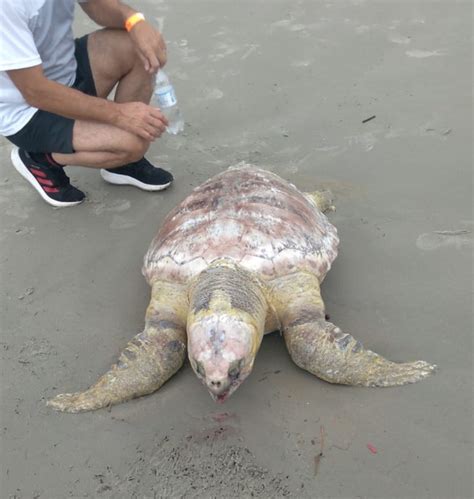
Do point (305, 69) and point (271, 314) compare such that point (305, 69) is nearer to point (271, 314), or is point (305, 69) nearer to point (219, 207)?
point (219, 207)

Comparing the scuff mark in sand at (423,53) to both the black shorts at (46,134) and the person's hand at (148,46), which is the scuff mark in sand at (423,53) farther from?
the black shorts at (46,134)

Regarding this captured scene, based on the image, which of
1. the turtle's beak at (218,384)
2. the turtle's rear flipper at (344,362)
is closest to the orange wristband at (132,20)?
the turtle's rear flipper at (344,362)

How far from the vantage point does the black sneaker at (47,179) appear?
2922mm

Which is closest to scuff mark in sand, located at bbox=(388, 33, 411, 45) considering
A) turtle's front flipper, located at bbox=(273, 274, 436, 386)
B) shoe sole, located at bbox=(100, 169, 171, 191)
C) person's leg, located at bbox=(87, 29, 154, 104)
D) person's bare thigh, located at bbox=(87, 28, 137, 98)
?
person's leg, located at bbox=(87, 29, 154, 104)

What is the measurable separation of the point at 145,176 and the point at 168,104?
0.45 metres

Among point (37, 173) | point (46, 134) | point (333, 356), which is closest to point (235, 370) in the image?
point (333, 356)

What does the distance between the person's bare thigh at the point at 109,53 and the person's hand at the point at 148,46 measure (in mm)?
189

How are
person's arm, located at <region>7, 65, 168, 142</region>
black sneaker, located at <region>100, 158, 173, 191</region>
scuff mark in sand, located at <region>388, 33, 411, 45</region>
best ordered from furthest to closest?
scuff mark in sand, located at <region>388, 33, 411, 45</region> → black sneaker, located at <region>100, 158, 173, 191</region> → person's arm, located at <region>7, 65, 168, 142</region>

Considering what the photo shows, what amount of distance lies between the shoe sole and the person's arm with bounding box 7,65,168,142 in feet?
1.26

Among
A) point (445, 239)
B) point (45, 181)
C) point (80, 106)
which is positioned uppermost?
point (80, 106)

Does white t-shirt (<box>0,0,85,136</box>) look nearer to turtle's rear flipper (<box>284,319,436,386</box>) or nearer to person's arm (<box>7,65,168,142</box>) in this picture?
person's arm (<box>7,65,168,142</box>)

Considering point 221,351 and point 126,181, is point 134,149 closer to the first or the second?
point 126,181

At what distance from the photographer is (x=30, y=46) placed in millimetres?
2322

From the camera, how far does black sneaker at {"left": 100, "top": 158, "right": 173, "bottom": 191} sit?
119 inches
